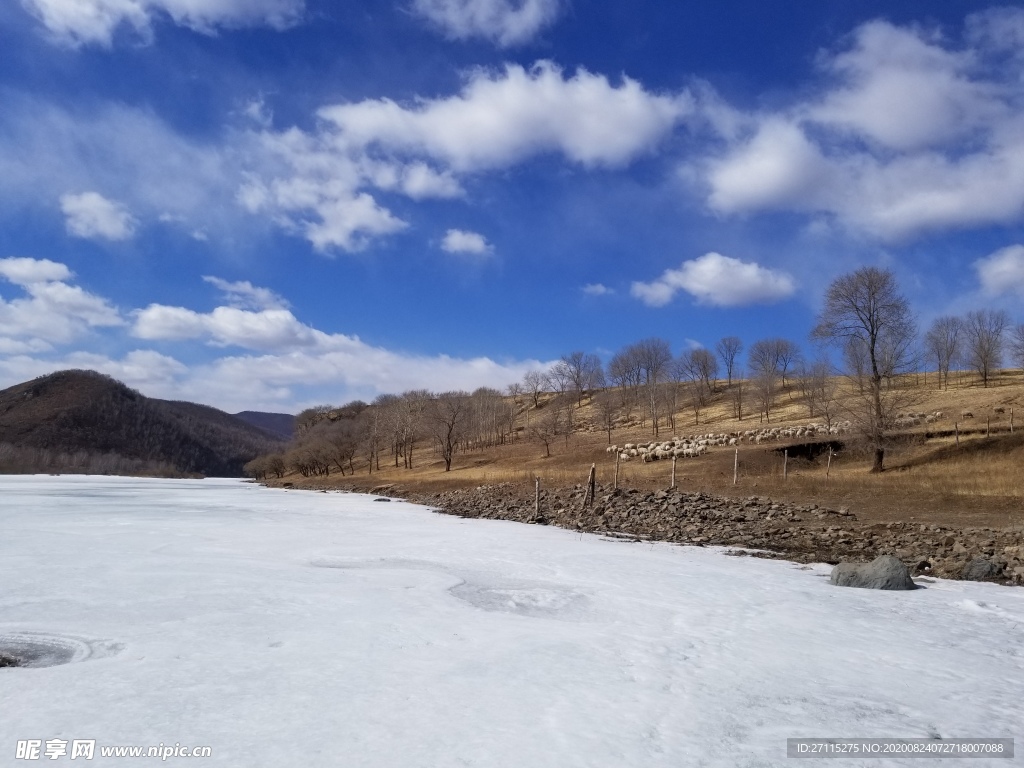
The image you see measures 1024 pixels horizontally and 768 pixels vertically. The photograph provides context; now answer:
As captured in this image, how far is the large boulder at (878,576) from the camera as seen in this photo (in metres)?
12.9

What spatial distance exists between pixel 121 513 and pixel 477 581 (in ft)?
74.1

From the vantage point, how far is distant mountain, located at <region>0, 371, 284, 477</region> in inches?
5187

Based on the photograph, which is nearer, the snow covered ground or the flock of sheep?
the snow covered ground

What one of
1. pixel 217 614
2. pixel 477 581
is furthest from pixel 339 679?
pixel 477 581

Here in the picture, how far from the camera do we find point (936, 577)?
14.8m

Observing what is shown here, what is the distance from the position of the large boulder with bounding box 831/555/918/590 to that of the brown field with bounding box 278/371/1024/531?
8.24 m

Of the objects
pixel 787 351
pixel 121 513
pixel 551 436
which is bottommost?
pixel 121 513

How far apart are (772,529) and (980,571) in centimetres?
736

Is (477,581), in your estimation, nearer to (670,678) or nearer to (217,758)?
(670,678)

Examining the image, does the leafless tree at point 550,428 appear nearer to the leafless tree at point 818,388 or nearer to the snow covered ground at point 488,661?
the leafless tree at point 818,388

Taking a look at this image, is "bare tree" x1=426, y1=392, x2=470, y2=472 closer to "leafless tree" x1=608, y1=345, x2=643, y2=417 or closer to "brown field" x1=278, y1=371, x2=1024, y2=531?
"brown field" x1=278, y1=371, x2=1024, y2=531

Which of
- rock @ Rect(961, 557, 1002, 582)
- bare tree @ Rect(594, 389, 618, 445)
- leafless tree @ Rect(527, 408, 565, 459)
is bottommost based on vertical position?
rock @ Rect(961, 557, 1002, 582)

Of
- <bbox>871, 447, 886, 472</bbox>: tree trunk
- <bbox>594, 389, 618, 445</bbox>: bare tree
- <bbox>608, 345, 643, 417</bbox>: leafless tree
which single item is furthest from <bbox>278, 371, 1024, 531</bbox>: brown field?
<bbox>608, 345, 643, 417</bbox>: leafless tree

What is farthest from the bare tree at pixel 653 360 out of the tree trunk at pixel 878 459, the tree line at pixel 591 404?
the tree trunk at pixel 878 459
